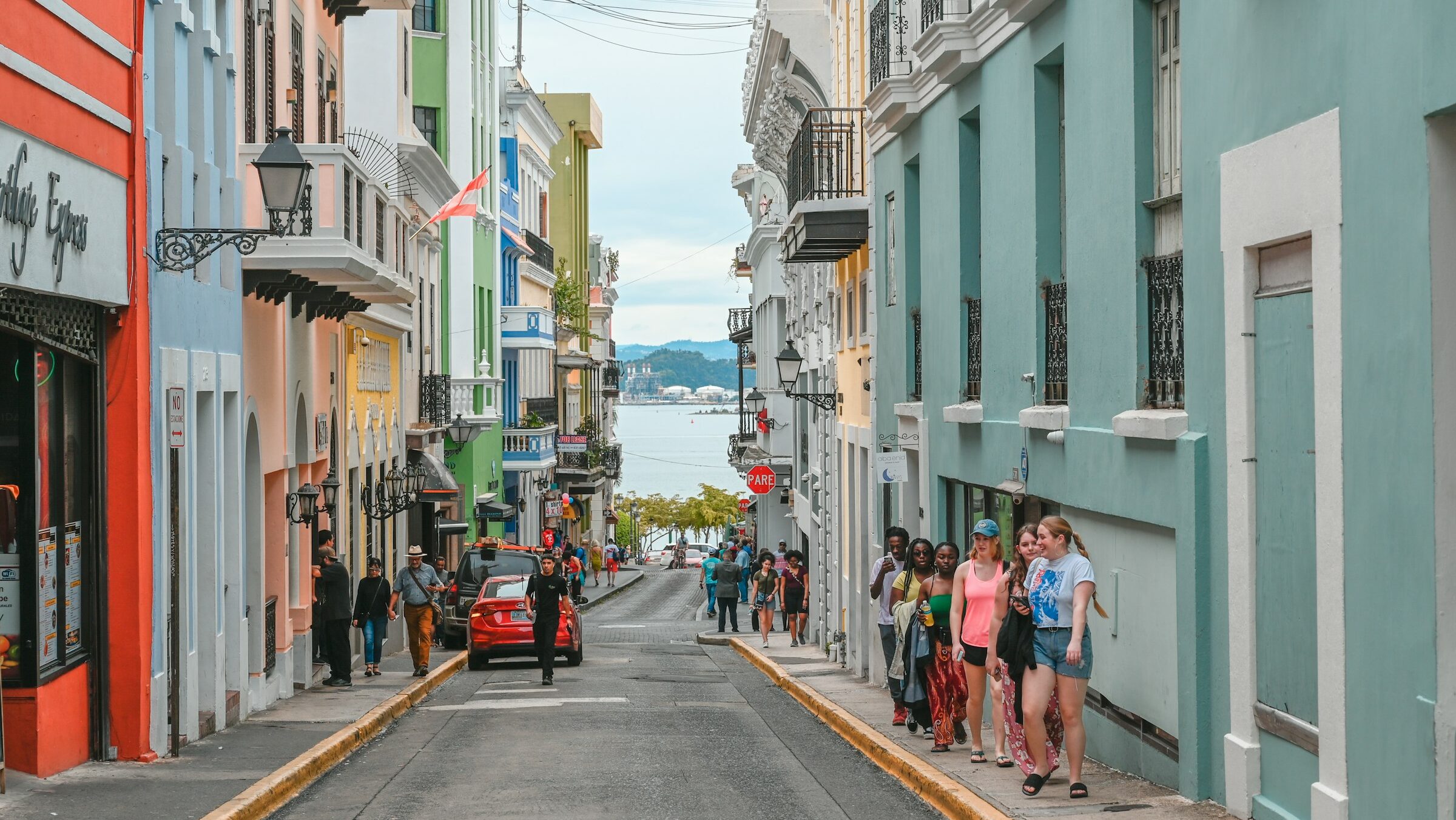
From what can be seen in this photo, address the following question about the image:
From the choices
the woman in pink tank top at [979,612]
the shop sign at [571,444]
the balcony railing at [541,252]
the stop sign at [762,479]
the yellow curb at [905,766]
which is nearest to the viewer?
the yellow curb at [905,766]

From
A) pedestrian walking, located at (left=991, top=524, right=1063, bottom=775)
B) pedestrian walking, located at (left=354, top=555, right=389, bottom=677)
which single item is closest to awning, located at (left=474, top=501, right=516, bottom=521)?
pedestrian walking, located at (left=354, top=555, right=389, bottom=677)

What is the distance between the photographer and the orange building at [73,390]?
35.2ft

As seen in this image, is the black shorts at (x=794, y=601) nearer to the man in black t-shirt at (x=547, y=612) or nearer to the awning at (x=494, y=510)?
the man in black t-shirt at (x=547, y=612)

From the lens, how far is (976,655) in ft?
39.5

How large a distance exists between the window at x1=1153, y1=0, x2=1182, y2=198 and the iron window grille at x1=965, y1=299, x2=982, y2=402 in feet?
16.1

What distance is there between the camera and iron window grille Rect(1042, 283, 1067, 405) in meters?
13.4

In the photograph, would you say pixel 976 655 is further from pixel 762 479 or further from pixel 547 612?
pixel 762 479

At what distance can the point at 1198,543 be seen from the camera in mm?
10023

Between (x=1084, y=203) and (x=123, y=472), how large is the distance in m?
6.99

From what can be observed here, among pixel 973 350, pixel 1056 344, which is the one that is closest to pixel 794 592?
pixel 973 350

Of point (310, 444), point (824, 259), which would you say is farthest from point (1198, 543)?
point (824, 259)

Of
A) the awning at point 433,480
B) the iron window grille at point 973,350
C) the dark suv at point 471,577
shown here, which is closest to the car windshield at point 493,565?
the dark suv at point 471,577

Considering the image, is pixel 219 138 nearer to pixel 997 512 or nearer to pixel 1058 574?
pixel 997 512

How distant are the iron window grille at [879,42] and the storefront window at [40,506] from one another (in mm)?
10021
